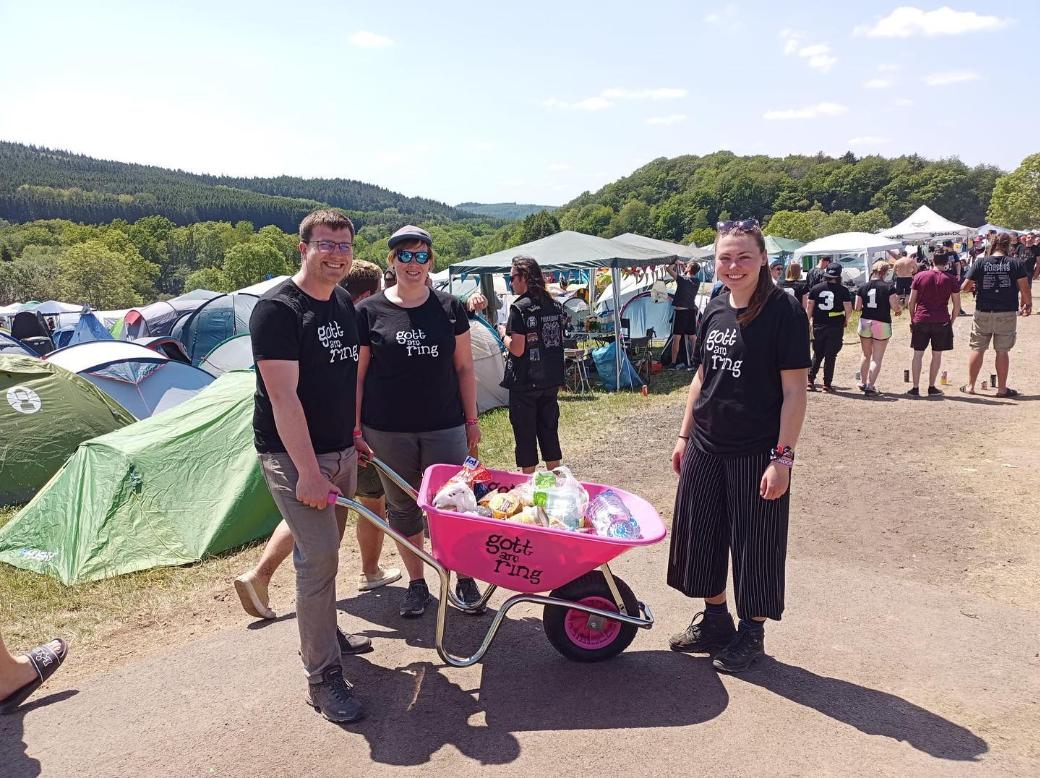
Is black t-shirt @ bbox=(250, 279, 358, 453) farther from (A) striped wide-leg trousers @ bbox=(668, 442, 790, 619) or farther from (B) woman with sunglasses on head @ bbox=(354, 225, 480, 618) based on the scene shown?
(A) striped wide-leg trousers @ bbox=(668, 442, 790, 619)

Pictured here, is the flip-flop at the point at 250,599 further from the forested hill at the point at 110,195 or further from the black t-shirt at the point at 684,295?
the forested hill at the point at 110,195

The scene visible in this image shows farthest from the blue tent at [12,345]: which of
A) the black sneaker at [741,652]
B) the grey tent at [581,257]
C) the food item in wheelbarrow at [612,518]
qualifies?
the black sneaker at [741,652]

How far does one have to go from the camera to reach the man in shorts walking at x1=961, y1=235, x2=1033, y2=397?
8.71 meters

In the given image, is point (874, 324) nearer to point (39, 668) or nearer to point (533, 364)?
point (533, 364)

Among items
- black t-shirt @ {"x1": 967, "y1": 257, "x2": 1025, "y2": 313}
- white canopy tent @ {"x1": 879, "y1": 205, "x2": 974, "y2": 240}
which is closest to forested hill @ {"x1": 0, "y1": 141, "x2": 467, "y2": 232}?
white canopy tent @ {"x1": 879, "y1": 205, "x2": 974, "y2": 240}

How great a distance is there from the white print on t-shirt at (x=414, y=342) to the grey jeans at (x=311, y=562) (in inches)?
31.9

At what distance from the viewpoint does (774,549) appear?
310 cm

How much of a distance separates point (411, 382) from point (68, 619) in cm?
257

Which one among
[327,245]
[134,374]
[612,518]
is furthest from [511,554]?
[134,374]

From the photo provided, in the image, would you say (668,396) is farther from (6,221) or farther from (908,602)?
(6,221)

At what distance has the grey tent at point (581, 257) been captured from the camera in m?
11.8

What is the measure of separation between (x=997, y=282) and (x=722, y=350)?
763 cm

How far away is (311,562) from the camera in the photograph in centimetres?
289

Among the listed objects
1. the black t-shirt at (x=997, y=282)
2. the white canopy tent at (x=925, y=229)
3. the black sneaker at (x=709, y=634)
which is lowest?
the black sneaker at (x=709, y=634)
